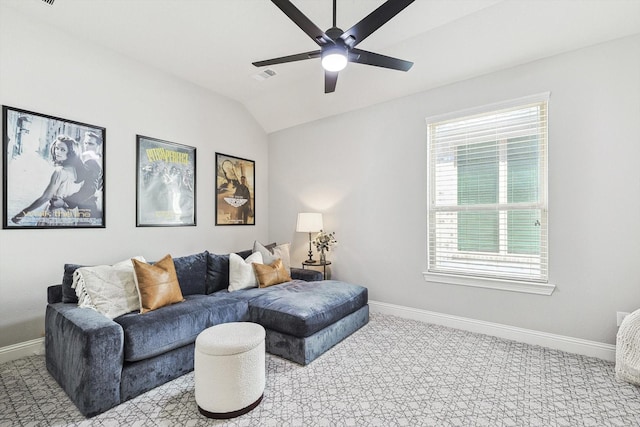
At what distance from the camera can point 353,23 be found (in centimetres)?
284

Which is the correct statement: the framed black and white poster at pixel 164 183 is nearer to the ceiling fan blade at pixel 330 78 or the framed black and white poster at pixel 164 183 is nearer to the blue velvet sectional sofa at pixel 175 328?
the blue velvet sectional sofa at pixel 175 328

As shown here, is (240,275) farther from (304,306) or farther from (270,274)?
(304,306)

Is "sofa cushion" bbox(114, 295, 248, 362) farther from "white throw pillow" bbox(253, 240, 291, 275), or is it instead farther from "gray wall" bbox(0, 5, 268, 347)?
"gray wall" bbox(0, 5, 268, 347)

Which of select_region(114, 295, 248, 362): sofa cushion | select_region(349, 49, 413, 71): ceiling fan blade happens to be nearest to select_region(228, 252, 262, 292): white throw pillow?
select_region(114, 295, 248, 362): sofa cushion

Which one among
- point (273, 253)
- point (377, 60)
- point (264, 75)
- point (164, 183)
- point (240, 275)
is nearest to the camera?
point (377, 60)

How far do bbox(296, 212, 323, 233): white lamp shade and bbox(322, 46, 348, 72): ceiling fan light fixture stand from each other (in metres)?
2.34

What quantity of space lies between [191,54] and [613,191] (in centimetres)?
427

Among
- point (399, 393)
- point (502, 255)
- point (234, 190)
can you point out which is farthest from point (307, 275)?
point (502, 255)

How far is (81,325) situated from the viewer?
6.53 ft

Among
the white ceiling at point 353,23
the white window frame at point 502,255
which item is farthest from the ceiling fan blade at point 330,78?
the white window frame at point 502,255

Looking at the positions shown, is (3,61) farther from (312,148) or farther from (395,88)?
(395,88)

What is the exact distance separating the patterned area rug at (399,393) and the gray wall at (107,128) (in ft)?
2.42

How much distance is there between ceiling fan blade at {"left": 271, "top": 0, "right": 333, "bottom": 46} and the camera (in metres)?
1.86

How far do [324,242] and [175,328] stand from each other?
2.31 metres
